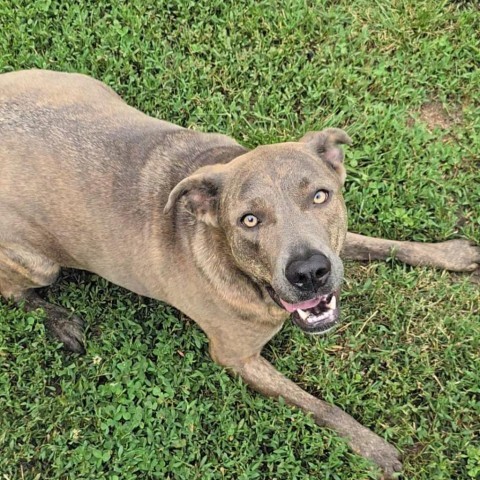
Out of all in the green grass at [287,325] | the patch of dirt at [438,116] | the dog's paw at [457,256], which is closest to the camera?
the green grass at [287,325]

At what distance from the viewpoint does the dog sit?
410 centimetres

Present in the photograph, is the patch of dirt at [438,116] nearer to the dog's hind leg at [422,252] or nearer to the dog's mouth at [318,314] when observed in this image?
the dog's hind leg at [422,252]

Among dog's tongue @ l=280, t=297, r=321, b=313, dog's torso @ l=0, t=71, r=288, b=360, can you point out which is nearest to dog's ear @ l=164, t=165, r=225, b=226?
dog's torso @ l=0, t=71, r=288, b=360

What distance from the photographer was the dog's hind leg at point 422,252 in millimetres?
5543

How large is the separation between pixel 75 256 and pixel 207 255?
1.15m

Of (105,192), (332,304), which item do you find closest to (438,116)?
(332,304)

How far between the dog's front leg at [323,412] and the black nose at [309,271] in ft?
4.92

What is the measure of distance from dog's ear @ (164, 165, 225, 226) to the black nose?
0.84 meters

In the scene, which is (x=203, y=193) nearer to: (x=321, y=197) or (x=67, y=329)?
(x=321, y=197)

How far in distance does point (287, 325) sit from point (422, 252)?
1350mm

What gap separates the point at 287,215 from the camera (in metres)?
4.02

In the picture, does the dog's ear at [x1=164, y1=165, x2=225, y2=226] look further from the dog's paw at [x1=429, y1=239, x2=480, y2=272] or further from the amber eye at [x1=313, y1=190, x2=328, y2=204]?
the dog's paw at [x1=429, y1=239, x2=480, y2=272]

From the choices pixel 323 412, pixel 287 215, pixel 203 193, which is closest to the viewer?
pixel 287 215

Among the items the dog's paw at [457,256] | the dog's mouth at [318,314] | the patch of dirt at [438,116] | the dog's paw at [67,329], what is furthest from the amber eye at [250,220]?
the patch of dirt at [438,116]
